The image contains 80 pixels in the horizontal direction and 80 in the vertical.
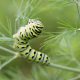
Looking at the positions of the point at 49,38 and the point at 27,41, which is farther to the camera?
the point at 49,38

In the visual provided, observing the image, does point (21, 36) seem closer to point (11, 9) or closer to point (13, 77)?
point (13, 77)

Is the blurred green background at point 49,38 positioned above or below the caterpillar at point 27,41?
above

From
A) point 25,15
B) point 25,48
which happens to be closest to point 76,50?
point 25,15

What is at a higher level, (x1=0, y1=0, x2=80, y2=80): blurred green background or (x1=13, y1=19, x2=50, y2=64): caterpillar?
(x1=0, y1=0, x2=80, y2=80): blurred green background

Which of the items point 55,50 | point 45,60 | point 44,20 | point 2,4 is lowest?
point 45,60

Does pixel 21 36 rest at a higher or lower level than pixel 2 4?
lower

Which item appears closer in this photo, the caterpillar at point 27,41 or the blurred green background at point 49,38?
the caterpillar at point 27,41

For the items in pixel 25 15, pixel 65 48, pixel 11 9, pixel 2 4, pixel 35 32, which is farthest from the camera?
pixel 2 4

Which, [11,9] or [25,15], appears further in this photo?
[11,9]

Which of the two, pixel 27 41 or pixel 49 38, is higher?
pixel 49 38

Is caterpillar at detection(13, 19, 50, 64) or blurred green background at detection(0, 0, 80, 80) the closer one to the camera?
caterpillar at detection(13, 19, 50, 64)

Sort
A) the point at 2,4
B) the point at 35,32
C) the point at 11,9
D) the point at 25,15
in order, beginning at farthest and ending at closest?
the point at 2,4
the point at 11,9
the point at 25,15
the point at 35,32
